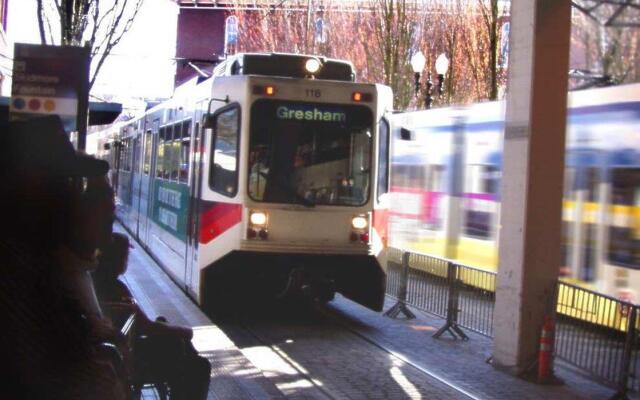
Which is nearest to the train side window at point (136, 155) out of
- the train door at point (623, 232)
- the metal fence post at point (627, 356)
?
the train door at point (623, 232)

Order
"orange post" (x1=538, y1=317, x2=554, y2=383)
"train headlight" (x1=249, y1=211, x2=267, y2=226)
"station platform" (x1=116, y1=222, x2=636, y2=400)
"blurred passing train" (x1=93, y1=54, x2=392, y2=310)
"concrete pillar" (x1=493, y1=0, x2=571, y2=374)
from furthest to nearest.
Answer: "blurred passing train" (x1=93, y1=54, x2=392, y2=310), "train headlight" (x1=249, y1=211, x2=267, y2=226), "concrete pillar" (x1=493, y1=0, x2=571, y2=374), "orange post" (x1=538, y1=317, x2=554, y2=383), "station platform" (x1=116, y1=222, x2=636, y2=400)

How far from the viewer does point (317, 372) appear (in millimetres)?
9078

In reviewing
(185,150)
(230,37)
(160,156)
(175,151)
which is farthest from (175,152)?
(230,37)

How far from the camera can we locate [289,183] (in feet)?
37.1

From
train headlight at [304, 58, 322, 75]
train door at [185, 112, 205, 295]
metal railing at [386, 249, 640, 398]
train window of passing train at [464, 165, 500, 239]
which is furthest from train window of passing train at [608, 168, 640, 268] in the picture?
train door at [185, 112, 205, 295]

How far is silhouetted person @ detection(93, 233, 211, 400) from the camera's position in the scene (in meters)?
5.09

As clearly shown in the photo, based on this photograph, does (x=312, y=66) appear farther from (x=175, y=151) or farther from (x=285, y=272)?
(x=175, y=151)

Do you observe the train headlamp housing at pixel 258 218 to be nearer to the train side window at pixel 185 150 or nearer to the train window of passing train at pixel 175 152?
the train side window at pixel 185 150

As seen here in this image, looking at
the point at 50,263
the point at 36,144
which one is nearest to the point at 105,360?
the point at 50,263

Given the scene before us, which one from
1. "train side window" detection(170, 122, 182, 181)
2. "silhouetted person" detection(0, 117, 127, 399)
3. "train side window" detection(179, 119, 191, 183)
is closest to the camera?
"silhouetted person" detection(0, 117, 127, 399)

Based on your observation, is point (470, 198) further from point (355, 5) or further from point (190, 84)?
point (355, 5)

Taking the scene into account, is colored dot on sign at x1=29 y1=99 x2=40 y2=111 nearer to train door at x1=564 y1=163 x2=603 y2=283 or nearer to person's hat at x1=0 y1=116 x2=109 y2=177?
person's hat at x1=0 y1=116 x2=109 y2=177

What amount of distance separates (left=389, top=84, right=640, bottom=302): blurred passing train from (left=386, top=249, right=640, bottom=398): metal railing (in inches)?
72.7

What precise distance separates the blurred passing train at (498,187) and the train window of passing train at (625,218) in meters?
0.01
